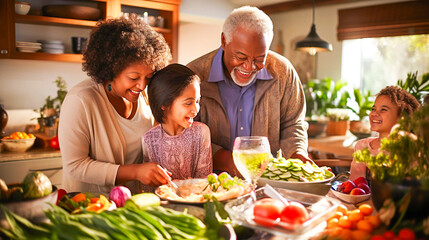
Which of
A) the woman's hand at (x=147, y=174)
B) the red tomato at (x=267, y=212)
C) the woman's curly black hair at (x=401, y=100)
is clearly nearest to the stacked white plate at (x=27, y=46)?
the woman's hand at (x=147, y=174)

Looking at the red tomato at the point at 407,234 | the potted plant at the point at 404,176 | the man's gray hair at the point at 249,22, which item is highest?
the man's gray hair at the point at 249,22

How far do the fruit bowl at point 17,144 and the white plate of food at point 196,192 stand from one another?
2.75m

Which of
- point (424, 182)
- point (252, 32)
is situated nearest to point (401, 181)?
point (424, 182)

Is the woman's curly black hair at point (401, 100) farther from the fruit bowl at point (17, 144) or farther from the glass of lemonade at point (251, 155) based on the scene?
the fruit bowl at point (17, 144)

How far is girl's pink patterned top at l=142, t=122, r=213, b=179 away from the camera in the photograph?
2.01 meters

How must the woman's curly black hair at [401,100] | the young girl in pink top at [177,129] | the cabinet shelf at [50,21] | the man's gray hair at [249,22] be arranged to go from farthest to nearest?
1. the cabinet shelf at [50,21]
2. the woman's curly black hair at [401,100]
3. the man's gray hair at [249,22]
4. the young girl in pink top at [177,129]

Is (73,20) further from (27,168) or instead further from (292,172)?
(292,172)

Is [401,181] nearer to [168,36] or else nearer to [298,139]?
[298,139]

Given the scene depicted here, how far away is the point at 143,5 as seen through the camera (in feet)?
16.8

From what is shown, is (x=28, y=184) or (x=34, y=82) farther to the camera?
(x=34, y=82)

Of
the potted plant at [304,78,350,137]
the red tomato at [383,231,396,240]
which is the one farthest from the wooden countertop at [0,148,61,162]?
the potted plant at [304,78,350,137]

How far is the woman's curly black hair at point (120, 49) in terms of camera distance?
179 centimetres

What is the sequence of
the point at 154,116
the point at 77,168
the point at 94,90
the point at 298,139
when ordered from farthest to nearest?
the point at 298,139 < the point at 154,116 < the point at 94,90 < the point at 77,168

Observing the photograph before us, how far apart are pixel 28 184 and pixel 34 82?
408 centimetres
